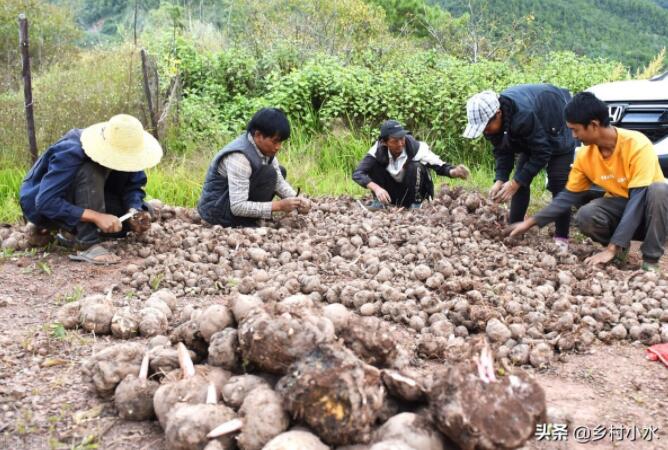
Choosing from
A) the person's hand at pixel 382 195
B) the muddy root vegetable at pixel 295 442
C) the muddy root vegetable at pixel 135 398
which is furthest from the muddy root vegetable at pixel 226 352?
the person's hand at pixel 382 195

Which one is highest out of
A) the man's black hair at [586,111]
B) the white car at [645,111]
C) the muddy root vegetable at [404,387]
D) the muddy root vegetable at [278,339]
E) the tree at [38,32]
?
the man's black hair at [586,111]

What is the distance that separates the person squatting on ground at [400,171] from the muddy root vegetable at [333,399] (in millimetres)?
3568

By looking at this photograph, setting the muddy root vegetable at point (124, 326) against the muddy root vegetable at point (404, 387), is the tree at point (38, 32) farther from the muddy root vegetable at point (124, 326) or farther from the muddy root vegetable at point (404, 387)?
the muddy root vegetable at point (404, 387)

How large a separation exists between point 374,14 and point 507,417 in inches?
756

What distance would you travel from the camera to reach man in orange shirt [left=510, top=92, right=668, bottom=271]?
13.5 ft

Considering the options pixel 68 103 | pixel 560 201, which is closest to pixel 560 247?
pixel 560 201

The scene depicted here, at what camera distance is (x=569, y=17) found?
27.0 meters

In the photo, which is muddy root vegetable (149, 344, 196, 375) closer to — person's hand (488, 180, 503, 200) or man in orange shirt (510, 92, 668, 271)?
man in orange shirt (510, 92, 668, 271)

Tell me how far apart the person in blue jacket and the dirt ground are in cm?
74

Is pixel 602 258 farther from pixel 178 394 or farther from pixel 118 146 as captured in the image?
pixel 118 146

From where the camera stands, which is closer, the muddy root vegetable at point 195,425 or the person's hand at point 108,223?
the muddy root vegetable at point 195,425

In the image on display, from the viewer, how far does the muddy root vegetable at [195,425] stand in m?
2.08

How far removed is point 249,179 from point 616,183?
8.79ft

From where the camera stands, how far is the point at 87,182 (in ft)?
14.0
